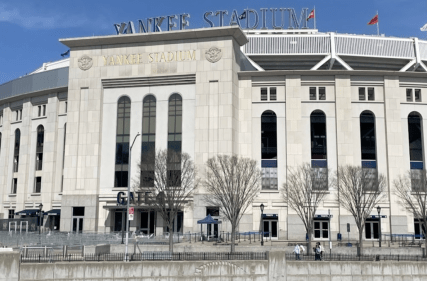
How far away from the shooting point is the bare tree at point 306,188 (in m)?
52.2

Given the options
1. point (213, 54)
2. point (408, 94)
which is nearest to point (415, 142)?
point (408, 94)

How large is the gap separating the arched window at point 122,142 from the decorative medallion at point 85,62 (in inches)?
247

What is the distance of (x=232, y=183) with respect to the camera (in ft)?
167

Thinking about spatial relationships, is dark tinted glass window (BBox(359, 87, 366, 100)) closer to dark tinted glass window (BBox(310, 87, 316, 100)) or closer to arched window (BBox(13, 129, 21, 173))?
dark tinted glass window (BBox(310, 87, 316, 100))

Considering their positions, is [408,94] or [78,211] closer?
[78,211]

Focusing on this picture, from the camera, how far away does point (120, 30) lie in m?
66.8

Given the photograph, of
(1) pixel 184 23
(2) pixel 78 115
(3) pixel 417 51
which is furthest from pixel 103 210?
(3) pixel 417 51

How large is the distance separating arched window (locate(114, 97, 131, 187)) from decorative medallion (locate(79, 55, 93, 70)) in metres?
6.28

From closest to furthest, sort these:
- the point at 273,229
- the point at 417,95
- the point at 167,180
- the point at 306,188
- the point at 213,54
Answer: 1. the point at 167,180
2. the point at 306,188
3. the point at 273,229
4. the point at 213,54
5. the point at 417,95

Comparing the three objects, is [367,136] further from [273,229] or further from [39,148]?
[39,148]

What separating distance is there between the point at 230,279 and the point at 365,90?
3892 centimetres

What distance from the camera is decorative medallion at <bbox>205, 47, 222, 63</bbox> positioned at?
6150 centimetres

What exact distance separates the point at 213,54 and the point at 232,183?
18.6 metres

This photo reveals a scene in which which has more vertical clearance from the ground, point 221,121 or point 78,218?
point 221,121
